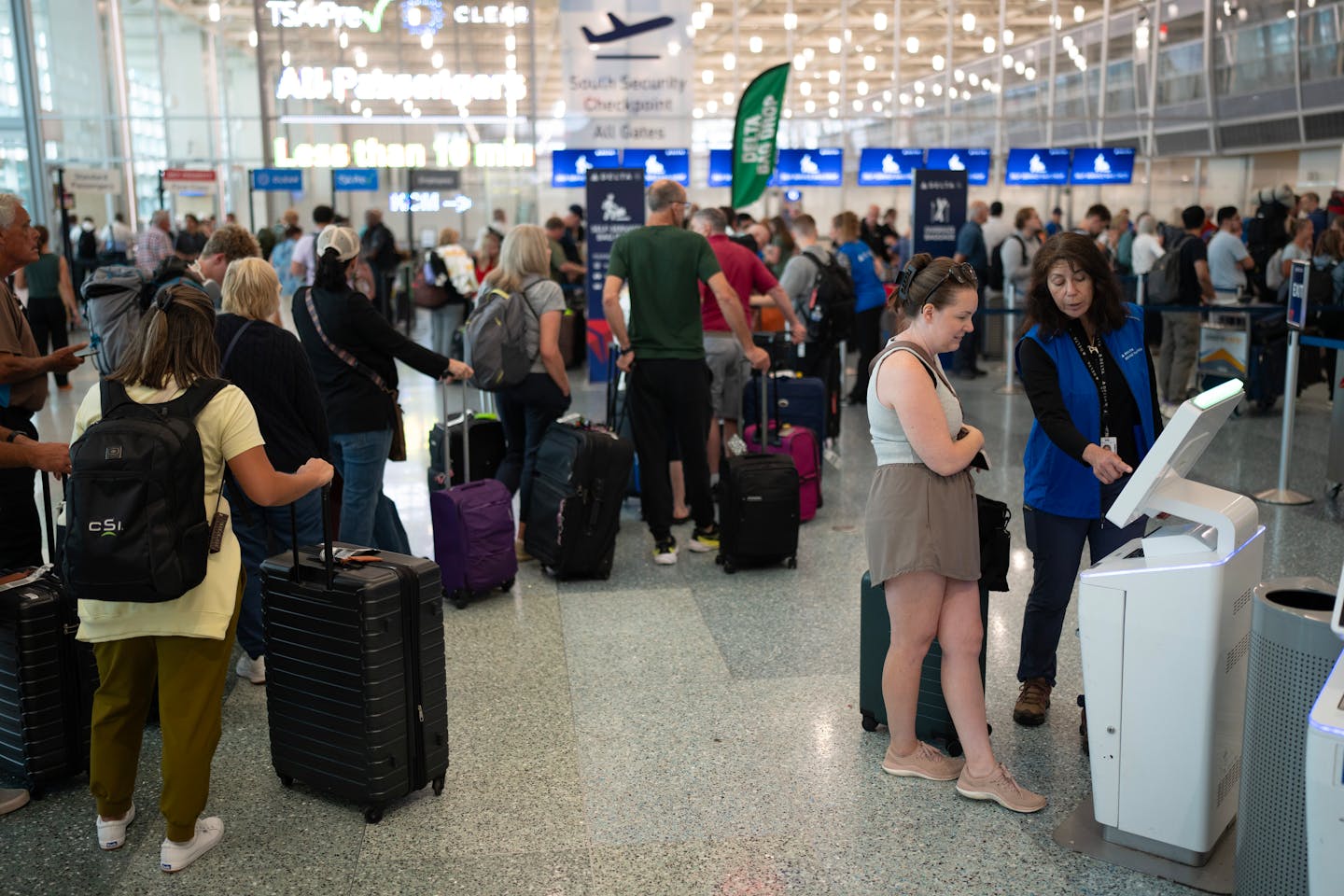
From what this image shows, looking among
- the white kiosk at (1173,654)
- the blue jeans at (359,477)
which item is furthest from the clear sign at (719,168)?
the white kiosk at (1173,654)

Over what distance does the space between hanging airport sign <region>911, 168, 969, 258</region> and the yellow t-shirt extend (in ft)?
29.4

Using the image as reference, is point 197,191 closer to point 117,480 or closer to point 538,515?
point 538,515

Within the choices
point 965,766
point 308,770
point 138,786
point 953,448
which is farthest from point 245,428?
point 965,766

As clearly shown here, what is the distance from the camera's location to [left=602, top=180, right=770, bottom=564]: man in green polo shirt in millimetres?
5199

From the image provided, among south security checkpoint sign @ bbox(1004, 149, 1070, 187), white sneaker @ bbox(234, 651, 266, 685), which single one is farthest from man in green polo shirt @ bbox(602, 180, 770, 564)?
south security checkpoint sign @ bbox(1004, 149, 1070, 187)

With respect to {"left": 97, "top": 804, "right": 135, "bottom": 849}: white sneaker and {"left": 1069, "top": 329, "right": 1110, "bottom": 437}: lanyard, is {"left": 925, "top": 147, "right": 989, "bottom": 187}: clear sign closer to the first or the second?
{"left": 1069, "top": 329, "right": 1110, "bottom": 437}: lanyard

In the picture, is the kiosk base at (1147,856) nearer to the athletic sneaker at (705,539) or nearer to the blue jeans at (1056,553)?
the blue jeans at (1056,553)

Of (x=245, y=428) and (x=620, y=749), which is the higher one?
(x=245, y=428)

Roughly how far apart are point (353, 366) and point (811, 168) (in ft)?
45.7

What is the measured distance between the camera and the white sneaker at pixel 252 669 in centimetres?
405


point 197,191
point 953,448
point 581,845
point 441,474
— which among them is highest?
point 197,191

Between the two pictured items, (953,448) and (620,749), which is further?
(620,749)

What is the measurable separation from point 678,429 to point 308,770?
2.67 metres

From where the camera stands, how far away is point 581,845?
9.71 feet
